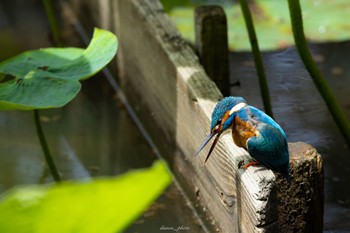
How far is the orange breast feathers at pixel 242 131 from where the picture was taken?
6.30 feet

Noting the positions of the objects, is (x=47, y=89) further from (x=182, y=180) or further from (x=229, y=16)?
(x=229, y=16)

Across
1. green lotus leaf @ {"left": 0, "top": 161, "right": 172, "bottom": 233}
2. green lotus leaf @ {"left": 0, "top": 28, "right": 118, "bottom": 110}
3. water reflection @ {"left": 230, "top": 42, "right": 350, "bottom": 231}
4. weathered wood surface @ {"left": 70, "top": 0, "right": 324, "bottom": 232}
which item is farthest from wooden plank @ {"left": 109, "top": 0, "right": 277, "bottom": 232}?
green lotus leaf @ {"left": 0, "top": 161, "right": 172, "bottom": 233}

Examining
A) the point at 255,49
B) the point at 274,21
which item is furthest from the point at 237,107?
the point at 274,21

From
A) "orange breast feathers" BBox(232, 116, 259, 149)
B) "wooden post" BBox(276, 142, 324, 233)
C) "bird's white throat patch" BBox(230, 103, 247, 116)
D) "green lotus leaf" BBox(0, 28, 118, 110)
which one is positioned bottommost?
"wooden post" BBox(276, 142, 324, 233)

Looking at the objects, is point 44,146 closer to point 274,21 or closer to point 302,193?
point 302,193

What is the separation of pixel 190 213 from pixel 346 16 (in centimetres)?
155

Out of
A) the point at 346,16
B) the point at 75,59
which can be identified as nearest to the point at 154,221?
the point at 75,59

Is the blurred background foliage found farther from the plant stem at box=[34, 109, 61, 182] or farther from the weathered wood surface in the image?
the plant stem at box=[34, 109, 61, 182]

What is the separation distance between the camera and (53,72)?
2574mm

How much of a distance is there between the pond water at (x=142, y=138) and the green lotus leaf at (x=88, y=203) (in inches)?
84.0

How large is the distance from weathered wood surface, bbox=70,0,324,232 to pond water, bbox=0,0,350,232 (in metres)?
0.12

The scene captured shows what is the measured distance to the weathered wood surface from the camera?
6.28 feet

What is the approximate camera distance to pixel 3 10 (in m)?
4.46

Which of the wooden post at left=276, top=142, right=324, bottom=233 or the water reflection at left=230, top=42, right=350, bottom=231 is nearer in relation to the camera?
the wooden post at left=276, top=142, right=324, bottom=233
